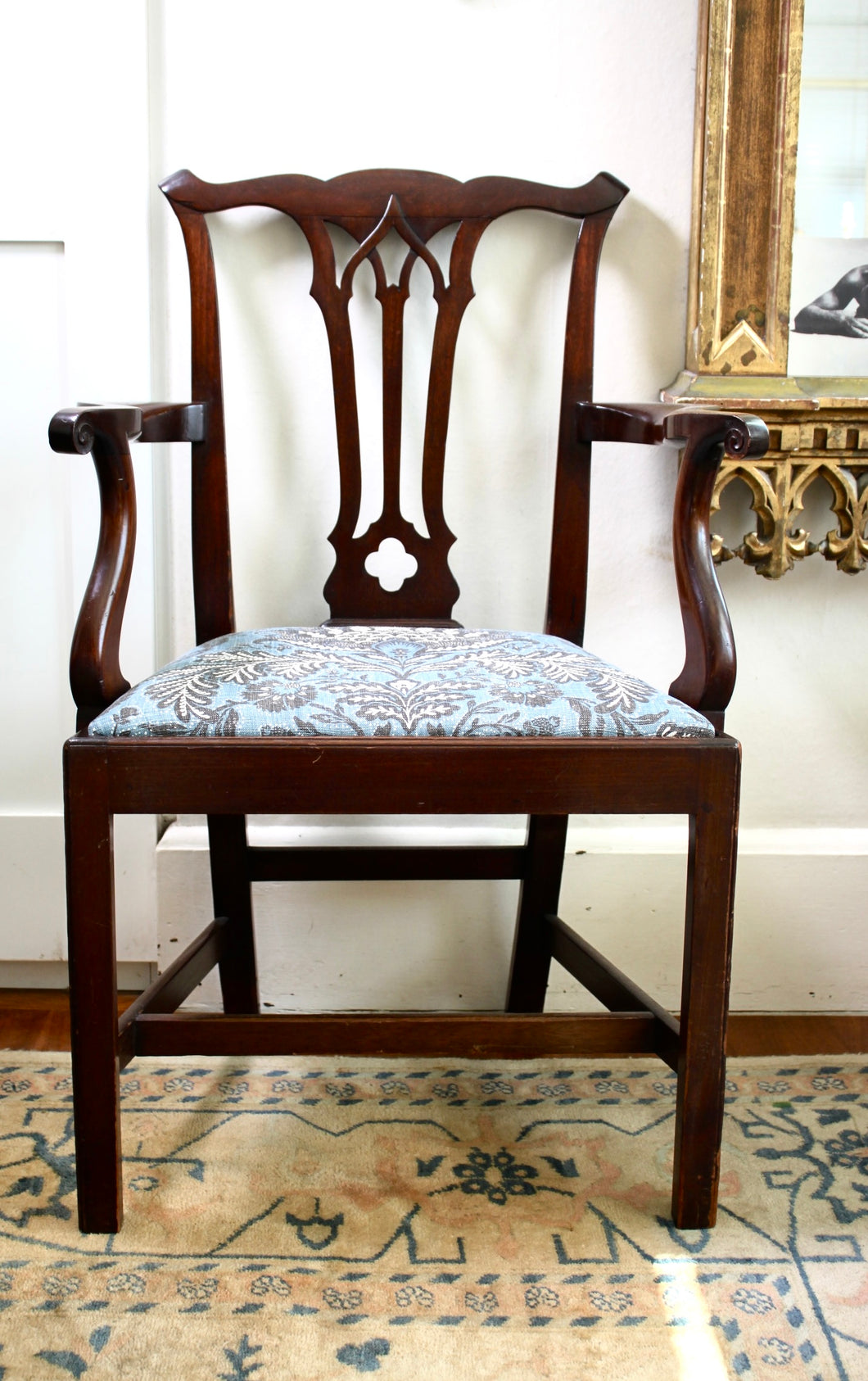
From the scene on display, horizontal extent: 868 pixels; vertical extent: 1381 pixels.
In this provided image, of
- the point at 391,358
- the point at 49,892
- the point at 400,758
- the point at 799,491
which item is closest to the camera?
the point at 400,758

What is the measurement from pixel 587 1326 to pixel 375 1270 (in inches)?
7.4

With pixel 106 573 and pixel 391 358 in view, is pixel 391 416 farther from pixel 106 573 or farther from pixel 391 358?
pixel 106 573

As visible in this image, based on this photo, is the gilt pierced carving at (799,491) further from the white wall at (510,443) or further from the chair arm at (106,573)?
the chair arm at (106,573)

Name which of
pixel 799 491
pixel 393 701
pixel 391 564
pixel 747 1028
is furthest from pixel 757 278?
pixel 747 1028

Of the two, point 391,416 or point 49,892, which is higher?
point 391,416

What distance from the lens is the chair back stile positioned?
4.55ft

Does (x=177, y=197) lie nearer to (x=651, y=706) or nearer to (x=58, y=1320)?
(x=651, y=706)

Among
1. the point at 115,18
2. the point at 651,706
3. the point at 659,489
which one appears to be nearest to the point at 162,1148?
the point at 651,706

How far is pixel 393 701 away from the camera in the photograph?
1038 millimetres

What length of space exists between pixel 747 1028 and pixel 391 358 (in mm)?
964

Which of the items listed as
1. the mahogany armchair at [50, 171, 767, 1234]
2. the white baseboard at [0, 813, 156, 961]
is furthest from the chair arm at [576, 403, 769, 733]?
the white baseboard at [0, 813, 156, 961]

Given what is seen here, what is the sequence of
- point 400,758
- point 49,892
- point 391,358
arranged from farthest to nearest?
point 49,892
point 391,358
point 400,758

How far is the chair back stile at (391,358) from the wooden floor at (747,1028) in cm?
55

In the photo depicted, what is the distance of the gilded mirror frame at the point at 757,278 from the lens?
1456mm
